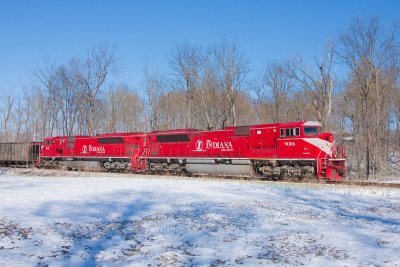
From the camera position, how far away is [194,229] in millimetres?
8445

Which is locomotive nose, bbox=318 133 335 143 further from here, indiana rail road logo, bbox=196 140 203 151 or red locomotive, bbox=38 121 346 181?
indiana rail road logo, bbox=196 140 203 151

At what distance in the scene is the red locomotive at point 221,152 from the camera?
20.1 m

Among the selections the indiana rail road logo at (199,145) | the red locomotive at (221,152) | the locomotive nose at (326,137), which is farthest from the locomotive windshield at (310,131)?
the indiana rail road logo at (199,145)

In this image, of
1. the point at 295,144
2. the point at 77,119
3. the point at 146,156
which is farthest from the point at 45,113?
the point at 295,144

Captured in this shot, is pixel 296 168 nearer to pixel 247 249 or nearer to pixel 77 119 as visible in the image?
pixel 247 249

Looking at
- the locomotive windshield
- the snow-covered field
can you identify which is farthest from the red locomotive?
the snow-covered field

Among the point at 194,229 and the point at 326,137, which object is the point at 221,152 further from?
the point at 194,229

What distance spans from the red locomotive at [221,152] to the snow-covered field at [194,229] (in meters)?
6.83

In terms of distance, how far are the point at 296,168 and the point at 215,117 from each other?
23150 millimetres

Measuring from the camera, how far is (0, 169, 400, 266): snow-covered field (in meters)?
6.42

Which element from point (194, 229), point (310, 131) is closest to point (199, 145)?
point (310, 131)

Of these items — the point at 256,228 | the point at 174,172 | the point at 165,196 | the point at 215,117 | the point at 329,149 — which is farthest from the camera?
the point at 215,117

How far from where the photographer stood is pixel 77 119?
58000mm

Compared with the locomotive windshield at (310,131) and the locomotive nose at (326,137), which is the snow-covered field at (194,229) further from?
the locomotive windshield at (310,131)
